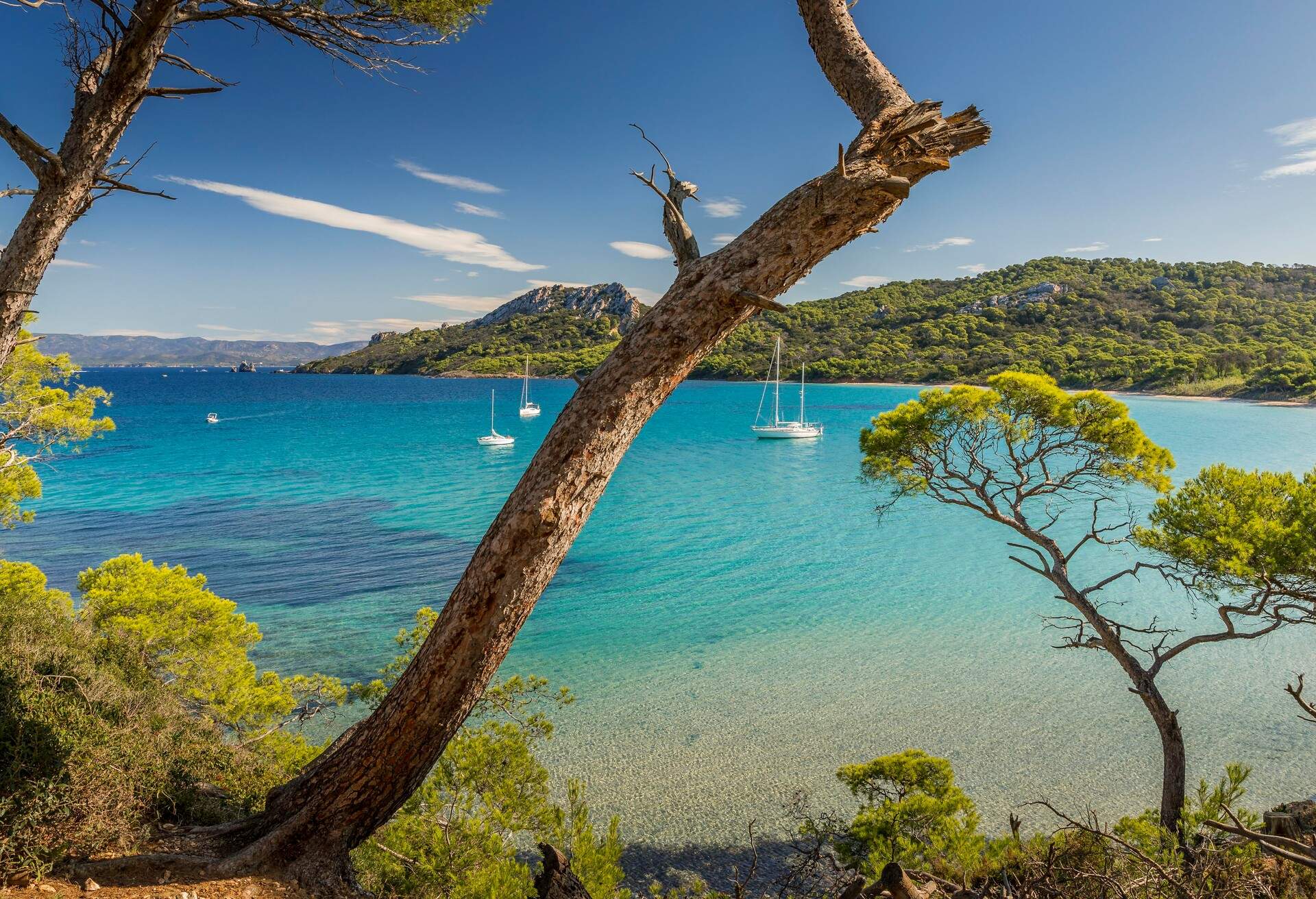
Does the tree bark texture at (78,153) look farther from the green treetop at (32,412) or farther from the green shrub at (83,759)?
the green treetop at (32,412)

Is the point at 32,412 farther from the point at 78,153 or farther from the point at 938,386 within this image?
the point at 938,386

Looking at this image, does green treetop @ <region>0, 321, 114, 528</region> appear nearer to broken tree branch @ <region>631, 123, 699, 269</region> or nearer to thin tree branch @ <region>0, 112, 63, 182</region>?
thin tree branch @ <region>0, 112, 63, 182</region>

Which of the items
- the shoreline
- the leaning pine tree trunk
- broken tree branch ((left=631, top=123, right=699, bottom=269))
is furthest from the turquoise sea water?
broken tree branch ((left=631, top=123, right=699, bottom=269))

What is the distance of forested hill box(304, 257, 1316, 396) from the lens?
169 ft

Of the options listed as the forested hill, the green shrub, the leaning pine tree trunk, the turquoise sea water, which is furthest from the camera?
the forested hill

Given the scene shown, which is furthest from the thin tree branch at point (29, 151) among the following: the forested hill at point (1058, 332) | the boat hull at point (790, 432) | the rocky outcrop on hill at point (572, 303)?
the rocky outcrop on hill at point (572, 303)

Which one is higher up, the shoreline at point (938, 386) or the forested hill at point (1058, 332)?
the forested hill at point (1058, 332)

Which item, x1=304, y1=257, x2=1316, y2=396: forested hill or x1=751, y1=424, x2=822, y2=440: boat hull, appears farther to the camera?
x1=304, y1=257, x2=1316, y2=396: forested hill

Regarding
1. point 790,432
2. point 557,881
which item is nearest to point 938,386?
point 790,432

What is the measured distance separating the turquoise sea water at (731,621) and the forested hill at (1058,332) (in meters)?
17.3

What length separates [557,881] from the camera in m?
2.89

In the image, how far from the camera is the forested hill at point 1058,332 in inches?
2028

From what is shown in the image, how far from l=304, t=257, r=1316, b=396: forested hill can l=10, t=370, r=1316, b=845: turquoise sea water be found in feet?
56.6

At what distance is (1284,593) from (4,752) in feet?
27.0
